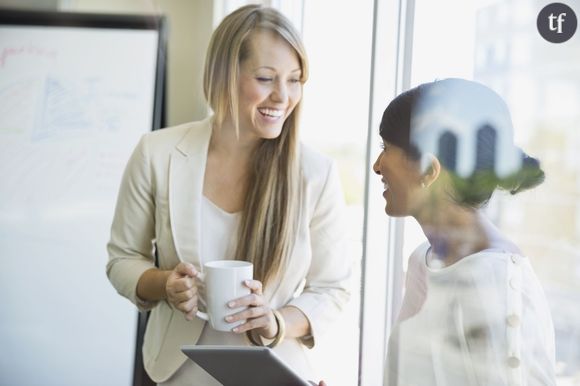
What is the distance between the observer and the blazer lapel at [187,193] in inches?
25.0

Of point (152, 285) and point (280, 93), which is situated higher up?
point (280, 93)

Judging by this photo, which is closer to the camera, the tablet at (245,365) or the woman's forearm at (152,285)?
the tablet at (245,365)

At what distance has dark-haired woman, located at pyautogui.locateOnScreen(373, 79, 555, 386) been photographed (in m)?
0.38

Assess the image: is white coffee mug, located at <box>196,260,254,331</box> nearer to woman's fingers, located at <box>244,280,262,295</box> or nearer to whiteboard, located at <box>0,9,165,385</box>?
woman's fingers, located at <box>244,280,262,295</box>

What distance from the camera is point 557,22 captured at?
360 millimetres

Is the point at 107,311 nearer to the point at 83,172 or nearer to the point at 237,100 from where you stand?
the point at 83,172

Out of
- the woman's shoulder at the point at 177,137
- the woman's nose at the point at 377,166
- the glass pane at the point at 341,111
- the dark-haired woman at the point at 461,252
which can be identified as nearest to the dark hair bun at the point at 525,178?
the dark-haired woman at the point at 461,252

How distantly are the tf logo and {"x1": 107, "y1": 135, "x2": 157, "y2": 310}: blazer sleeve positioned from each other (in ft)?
1.34

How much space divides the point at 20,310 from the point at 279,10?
0.86 metres

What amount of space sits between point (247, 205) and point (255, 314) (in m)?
0.11

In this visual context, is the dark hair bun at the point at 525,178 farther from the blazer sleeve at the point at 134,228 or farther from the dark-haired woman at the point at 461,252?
the blazer sleeve at the point at 134,228

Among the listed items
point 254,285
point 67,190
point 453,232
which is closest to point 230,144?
point 254,285

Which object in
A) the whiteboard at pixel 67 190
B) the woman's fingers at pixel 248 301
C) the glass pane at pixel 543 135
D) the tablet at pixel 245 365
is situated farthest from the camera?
the whiteboard at pixel 67 190

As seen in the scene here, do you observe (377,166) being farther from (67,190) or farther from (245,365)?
(67,190)
